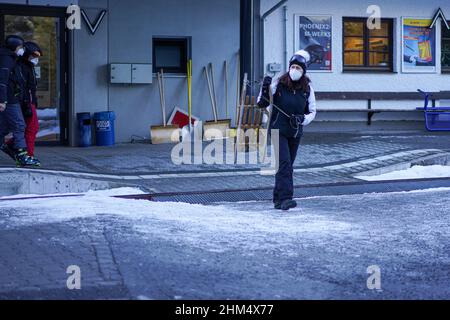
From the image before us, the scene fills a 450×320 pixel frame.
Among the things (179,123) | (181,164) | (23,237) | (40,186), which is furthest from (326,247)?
(179,123)

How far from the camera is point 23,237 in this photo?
7438 mm

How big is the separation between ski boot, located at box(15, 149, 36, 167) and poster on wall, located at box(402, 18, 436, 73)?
1009 cm

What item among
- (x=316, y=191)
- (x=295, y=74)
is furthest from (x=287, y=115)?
(x=316, y=191)

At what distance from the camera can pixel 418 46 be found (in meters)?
18.7

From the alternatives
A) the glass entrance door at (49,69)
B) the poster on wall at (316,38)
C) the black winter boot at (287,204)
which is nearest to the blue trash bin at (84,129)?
the glass entrance door at (49,69)

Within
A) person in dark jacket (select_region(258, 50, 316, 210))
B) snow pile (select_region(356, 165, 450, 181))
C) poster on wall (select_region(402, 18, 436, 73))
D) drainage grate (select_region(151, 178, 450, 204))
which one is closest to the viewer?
person in dark jacket (select_region(258, 50, 316, 210))

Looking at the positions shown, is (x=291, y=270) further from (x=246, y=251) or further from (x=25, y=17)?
(x=25, y=17)

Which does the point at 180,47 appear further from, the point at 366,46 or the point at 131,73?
the point at 366,46

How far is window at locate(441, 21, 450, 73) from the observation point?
1897 centimetres

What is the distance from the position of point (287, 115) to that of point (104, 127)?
687 centimetres

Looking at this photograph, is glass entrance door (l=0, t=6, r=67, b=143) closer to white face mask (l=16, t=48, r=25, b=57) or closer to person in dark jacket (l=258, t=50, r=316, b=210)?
white face mask (l=16, t=48, r=25, b=57)

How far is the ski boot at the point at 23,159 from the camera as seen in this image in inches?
444

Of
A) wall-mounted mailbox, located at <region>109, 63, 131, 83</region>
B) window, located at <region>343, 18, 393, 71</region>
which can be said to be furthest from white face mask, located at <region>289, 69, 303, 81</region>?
window, located at <region>343, 18, 393, 71</region>
